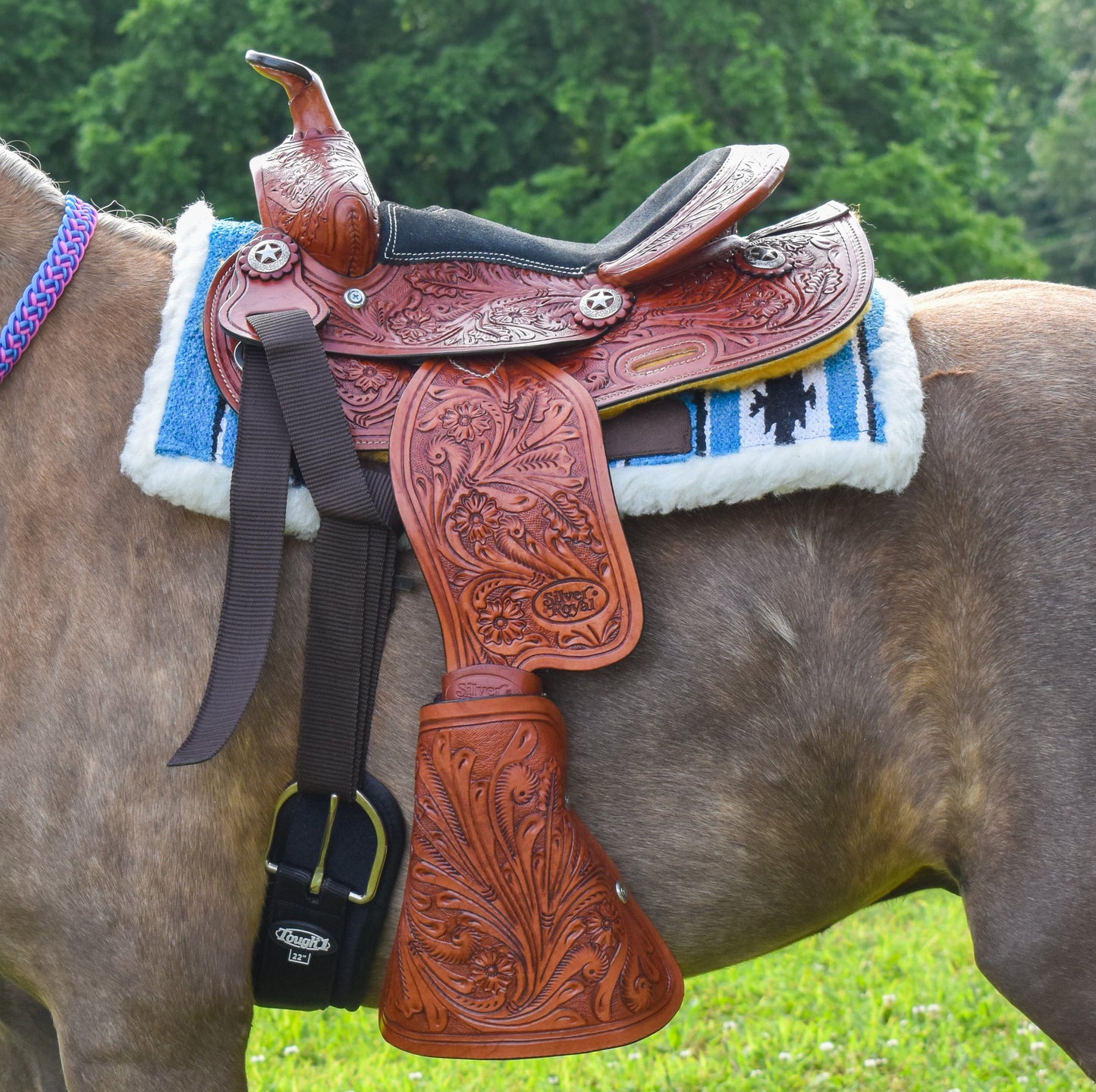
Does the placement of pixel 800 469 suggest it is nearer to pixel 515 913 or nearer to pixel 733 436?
pixel 733 436

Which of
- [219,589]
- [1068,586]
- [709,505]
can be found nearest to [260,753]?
[219,589]

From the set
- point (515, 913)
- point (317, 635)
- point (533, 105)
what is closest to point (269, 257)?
point (317, 635)

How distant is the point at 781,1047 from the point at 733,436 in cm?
216

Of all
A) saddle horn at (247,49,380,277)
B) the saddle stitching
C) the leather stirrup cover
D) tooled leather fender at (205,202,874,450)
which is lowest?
the leather stirrup cover

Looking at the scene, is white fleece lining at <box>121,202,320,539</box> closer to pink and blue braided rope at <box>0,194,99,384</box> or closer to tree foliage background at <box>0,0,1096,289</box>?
pink and blue braided rope at <box>0,194,99,384</box>

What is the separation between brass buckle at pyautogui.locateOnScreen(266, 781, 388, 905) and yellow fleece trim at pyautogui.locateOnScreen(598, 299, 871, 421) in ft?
2.07

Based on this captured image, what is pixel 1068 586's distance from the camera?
1.45 m

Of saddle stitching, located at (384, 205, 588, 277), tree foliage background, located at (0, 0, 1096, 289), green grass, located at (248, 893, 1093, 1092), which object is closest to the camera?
saddle stitching, located at (384, 205, 588, 277)

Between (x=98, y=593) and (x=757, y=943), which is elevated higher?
(x=98, y=593)

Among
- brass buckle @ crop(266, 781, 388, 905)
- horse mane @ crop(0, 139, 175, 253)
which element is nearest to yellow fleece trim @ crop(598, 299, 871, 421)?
brass buckle @ crop(266, 781, 388, 905)

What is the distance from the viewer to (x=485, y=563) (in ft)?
4.92

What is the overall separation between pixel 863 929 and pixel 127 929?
3.20 metres

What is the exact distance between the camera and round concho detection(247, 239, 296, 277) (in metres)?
1.62

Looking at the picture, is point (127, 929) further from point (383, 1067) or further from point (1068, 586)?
point (383, 1067)
